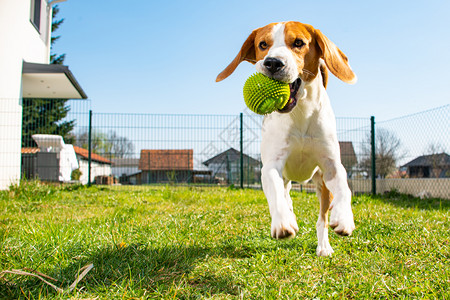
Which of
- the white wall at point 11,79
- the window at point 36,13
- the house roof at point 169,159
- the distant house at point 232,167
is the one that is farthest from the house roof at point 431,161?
the window at point 36,13

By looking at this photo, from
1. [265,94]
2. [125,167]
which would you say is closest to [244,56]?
[265,94]

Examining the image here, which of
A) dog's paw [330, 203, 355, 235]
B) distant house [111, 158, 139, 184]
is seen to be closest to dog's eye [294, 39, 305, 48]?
dog's paw [330, 203, 355, 235]

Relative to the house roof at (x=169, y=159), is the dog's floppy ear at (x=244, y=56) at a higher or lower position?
higher

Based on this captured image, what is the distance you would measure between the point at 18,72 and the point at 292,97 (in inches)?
356

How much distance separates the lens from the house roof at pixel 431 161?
750 centimetres

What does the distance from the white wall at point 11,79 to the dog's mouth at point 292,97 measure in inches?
308

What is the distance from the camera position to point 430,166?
8078 millimetres

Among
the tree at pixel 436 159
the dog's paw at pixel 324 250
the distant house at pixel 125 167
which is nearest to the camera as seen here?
the dog's paw at pixel 324 250

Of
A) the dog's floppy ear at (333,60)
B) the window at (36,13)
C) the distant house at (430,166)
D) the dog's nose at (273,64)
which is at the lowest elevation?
the distant house at (430,166)

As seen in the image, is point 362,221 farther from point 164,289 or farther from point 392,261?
point 164,289

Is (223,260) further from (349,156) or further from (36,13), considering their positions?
(36,13)

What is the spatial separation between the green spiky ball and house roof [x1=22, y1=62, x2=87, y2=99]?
8487mm

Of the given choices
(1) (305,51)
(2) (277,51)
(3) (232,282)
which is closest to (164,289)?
(3) (232,282)

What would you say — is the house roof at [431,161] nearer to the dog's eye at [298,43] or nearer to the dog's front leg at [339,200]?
the dog's front leg at [339,200]
